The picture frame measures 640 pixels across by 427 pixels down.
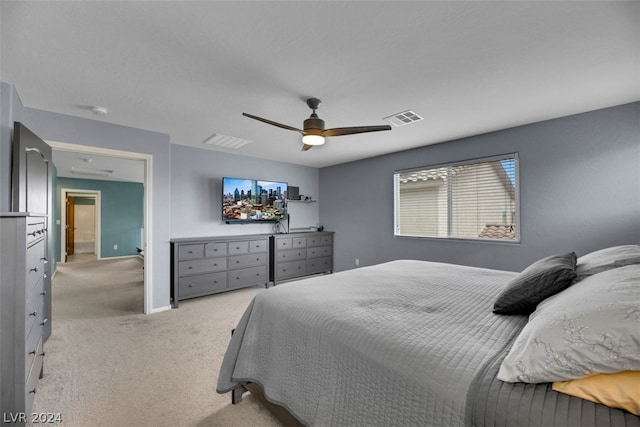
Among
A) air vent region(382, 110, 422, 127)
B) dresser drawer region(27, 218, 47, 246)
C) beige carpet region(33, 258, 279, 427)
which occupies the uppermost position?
air vent region(382, 110, 422, 127)

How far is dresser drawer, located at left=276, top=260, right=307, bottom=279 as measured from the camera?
5209 millimetres

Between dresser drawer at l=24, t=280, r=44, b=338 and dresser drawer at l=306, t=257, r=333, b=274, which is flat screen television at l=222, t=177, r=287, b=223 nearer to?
dresser drawer at l=306, t=257, r=333, b=274

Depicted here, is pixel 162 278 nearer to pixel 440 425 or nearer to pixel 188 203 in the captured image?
pixel 188 203

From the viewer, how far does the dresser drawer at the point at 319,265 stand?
5719 mm

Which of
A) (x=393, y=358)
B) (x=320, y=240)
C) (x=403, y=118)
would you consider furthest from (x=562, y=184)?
(x=320, y=240)

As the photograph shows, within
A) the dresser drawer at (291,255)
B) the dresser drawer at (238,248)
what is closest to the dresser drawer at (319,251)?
the dresser drawer at (291,255)

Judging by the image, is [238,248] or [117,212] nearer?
[238,248]

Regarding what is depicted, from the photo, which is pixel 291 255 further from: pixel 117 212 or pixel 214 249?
pixel 117 212

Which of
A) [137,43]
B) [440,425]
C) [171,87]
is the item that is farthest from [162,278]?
[440,425]

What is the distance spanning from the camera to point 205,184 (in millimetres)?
4852

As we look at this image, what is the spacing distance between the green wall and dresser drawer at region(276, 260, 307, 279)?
6206 mm

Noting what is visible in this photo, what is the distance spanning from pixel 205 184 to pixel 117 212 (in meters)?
5.61

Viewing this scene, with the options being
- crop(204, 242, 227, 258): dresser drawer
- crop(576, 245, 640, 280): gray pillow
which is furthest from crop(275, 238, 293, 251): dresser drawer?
crop(576, 245, 640, 280): gray pillow

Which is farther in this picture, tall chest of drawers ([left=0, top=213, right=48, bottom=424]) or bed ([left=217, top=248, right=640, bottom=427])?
tall chest of drawers ([left=0, top=213, right=48, bottom=424])
